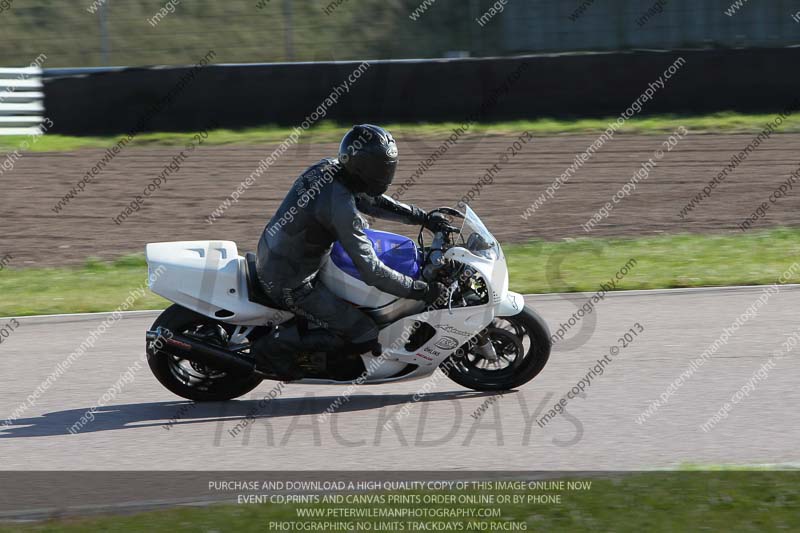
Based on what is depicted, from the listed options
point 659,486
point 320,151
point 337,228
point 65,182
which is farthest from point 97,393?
point 320,151

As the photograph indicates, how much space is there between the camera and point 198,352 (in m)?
6.92

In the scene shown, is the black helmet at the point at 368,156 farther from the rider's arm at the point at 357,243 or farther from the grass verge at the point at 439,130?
the grass verge at the point at 439,130

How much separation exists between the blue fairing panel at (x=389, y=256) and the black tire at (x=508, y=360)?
67 cm

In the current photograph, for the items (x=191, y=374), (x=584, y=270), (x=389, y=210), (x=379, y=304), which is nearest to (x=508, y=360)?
(x=379, y=304)

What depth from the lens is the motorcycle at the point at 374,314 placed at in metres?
6.96

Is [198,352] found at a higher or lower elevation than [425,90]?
higher

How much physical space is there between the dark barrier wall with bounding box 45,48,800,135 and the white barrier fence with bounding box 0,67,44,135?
0.84 ft

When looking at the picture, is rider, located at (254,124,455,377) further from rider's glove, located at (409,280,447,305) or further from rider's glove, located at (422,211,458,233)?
rider's glove, located at (422,211,458,233)

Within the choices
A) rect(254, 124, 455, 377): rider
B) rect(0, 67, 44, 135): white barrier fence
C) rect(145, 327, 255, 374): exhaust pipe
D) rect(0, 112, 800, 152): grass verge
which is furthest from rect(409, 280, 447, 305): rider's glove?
rect(0, 67, 44, 135): white barrier fence

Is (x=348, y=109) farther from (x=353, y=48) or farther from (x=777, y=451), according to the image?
(x=777, y=451)

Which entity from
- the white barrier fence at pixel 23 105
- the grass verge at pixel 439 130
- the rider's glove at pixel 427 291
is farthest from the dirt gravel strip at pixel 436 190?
the rider's glove at pixel 427 291

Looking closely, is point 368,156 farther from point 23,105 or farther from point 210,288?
point 23,105

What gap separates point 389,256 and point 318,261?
0.45 m

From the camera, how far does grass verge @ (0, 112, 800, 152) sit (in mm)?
19016
